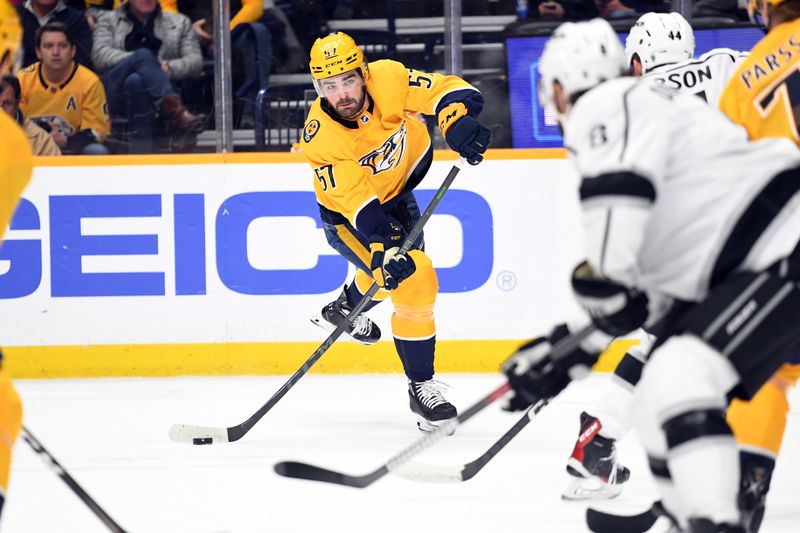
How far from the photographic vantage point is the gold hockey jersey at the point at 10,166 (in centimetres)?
194

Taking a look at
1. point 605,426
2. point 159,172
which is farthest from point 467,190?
point 605,426

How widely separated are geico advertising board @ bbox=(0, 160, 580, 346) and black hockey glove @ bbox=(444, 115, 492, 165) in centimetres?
109

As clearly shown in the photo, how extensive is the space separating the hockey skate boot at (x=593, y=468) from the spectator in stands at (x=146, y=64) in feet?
8.61

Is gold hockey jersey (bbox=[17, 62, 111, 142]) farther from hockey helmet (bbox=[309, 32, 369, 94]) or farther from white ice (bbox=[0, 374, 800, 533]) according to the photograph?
hockey helmet (bbox=[309, 32, 369, 94])

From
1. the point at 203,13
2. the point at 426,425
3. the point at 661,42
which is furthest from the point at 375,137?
the point at 203,13

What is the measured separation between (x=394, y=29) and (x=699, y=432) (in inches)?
138

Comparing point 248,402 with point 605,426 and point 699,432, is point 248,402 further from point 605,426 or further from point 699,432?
point 699,432

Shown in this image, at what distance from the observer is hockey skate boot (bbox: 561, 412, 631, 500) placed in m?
2.94

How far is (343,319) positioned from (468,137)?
0.93 m

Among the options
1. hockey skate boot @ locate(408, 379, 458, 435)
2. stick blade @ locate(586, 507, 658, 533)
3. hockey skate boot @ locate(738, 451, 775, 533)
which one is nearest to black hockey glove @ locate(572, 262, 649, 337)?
hockey skate boot @ locate(738, 451, 775, 533)

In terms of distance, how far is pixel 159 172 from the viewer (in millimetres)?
4969

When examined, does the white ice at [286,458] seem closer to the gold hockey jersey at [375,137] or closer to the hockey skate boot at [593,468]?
the hockey skate boot at [593,468]

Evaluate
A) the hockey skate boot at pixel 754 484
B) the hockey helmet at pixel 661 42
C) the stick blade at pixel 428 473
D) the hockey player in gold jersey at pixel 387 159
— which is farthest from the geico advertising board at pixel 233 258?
the hockey skate boot at pixel 754 484

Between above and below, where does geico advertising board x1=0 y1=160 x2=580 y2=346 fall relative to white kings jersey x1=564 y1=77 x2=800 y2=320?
below
